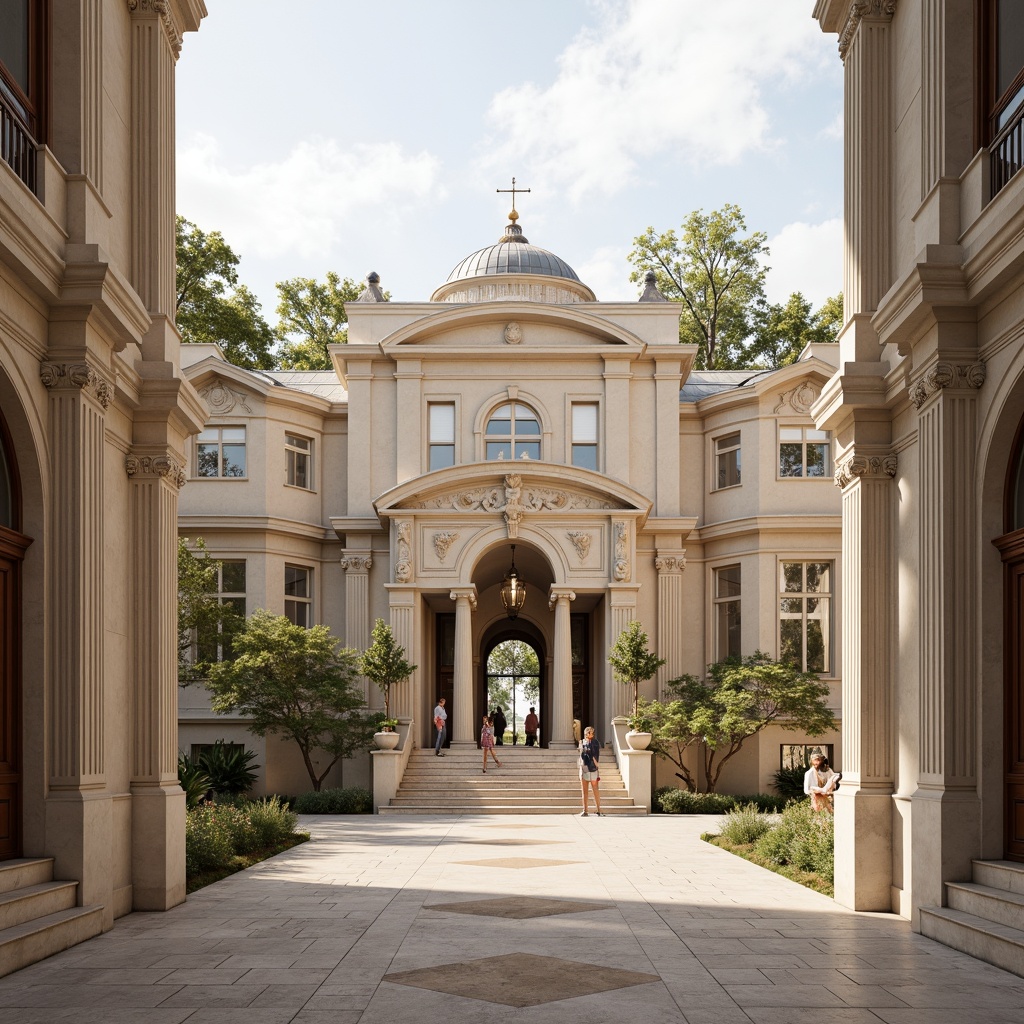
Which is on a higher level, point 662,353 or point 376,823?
point 662,353

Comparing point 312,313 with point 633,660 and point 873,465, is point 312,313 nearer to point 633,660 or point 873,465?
point 633,660

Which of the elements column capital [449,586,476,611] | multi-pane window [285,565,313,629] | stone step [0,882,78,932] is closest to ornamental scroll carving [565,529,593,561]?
column capital [449,586,476,611]

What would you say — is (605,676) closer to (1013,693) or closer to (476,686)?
(476,686)

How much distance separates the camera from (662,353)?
32750 millimetres

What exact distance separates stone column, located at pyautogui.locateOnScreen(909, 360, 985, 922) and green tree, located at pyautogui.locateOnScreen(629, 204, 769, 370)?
120 feet

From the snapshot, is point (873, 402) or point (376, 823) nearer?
point (873, 402)

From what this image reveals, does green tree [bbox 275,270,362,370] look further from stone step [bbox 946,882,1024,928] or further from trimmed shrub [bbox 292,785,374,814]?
stone step [bbox 946,882,1024,928]

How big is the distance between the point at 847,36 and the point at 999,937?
10.1 metres

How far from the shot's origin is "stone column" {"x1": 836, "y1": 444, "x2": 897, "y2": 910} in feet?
42.3

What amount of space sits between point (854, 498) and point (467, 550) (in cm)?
1709

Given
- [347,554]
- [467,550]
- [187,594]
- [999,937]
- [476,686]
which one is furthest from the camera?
[476,686]

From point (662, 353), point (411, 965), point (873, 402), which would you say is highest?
point (662, 353)

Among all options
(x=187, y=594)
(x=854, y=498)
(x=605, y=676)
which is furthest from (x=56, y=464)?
(x=605, y=676)

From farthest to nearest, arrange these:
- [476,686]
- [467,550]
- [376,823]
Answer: [476,686]
[467,550]
[376,823]
